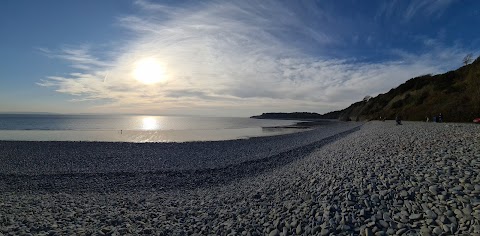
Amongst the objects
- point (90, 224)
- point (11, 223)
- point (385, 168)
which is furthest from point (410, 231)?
point (11, 223)

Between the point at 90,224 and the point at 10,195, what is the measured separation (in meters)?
7.58

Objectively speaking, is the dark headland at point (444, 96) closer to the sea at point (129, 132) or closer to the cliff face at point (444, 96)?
the cliff face at point (444, 96)

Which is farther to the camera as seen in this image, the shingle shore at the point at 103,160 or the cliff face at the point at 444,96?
the cliff face at the point at 444,96

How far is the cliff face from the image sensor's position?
110 feet

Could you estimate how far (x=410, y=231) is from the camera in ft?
20.7

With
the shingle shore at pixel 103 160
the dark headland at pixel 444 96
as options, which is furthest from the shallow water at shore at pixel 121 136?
the dark headland at pixel 444 96

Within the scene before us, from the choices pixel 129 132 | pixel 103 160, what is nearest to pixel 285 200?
pixel 103 160

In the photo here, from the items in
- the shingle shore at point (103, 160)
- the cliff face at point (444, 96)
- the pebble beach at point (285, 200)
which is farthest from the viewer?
the cliff face at point (444, 96)

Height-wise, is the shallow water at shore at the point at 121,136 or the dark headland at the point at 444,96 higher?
the dark headland at the point at 444,96

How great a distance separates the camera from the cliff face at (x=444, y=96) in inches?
1323

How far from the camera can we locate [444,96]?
143 ft

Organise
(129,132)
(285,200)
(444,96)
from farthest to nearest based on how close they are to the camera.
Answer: (129,132) → (444,96) → (285,200)

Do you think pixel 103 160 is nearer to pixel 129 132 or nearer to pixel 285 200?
pixel 285 200

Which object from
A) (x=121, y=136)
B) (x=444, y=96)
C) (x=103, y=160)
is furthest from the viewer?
(x=121, y=136)
